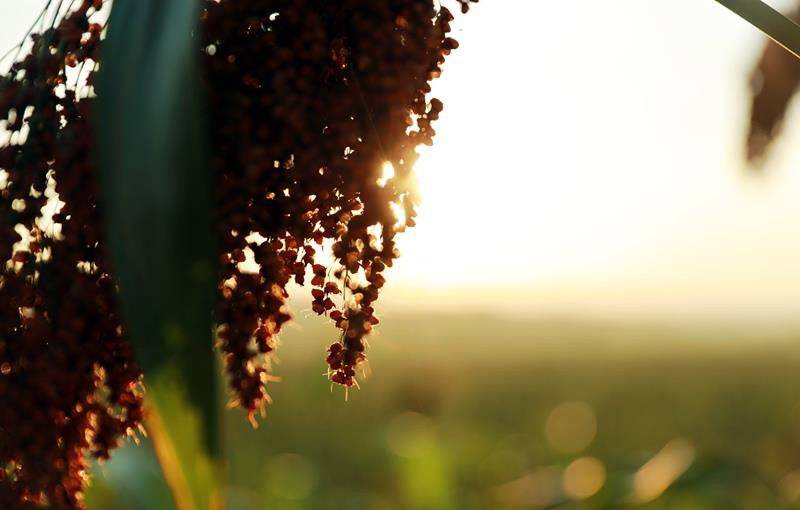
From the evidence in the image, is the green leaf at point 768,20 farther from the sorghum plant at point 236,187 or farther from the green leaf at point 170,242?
the green leaf at point 170,242

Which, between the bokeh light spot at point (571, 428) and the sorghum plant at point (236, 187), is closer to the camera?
the sorghum plant at point (236, 187)

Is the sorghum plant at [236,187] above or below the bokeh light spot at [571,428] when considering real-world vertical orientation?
below

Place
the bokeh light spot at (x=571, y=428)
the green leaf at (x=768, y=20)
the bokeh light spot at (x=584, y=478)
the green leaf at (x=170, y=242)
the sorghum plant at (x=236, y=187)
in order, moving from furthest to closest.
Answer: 1. the bokeh light spot at (x=571, y=428)
2. the bokeh light spot at (x=584, y=478)
3. the green leaf at (x=768, y=20)
4. the sorghum plant at (x=236, y=187)
5. the green leaf at (x=170, y=242)

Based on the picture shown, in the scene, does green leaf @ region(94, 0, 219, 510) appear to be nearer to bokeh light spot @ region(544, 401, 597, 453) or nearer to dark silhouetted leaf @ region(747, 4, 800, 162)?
dark silhouetted leaf @ region(747, 4, 800, 162)

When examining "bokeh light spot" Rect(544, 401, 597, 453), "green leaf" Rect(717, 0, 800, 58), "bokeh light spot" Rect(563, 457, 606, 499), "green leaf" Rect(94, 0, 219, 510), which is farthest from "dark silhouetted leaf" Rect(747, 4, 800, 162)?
"bokeh light spot" Rect(544, 401, 597, 453)

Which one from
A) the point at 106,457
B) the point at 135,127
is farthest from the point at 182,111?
the point at 106,457

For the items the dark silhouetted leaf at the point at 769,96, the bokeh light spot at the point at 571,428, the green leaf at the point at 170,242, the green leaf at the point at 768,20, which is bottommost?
the green leaf at the point at 170,242

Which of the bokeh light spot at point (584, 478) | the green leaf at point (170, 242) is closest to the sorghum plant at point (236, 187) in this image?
the green leaf at point (170, 242)

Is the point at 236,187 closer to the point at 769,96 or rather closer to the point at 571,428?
the point at 769,96
